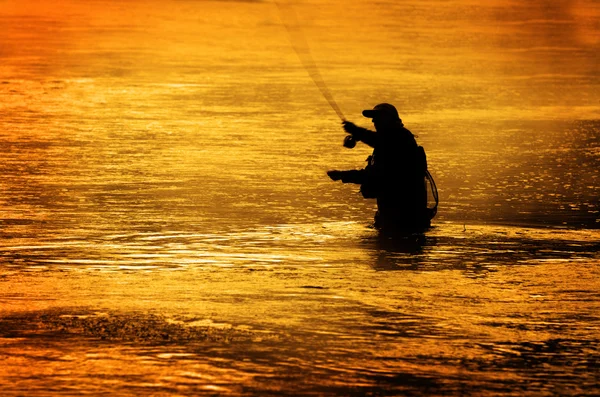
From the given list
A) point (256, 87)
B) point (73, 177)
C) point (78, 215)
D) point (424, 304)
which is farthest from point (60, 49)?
point (424, 304)

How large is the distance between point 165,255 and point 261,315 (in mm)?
2199

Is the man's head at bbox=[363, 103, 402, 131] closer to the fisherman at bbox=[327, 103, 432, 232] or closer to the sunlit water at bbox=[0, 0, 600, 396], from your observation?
the fisherman at bbox=[327, 103, 432, 232]

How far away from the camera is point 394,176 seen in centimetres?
1306

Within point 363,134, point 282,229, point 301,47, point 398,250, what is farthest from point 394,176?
point 301,47

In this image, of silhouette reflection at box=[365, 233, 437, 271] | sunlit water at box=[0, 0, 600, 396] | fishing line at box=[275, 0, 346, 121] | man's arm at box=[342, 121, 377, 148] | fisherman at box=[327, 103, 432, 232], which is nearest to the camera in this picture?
sunlit water at box=[0, 0, 600, 396]

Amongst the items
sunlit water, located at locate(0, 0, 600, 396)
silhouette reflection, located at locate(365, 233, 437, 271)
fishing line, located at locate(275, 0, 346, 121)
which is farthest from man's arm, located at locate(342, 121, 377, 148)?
fishing line, located at locate(275, 0, 346, 121)

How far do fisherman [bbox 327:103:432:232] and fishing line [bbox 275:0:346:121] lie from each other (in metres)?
5.24

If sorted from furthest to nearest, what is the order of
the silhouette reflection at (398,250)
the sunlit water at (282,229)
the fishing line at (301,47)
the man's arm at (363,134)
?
the fishing line at (301,47) < the man's arm at (363,134) < the silhouette reflection at (398,250) < the sunlit water at (282,229)

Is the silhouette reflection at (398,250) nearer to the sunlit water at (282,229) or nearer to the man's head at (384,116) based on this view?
the sunlit water at (282,229)

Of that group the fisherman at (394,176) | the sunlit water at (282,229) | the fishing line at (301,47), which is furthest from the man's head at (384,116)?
the fishing line at (301,47)

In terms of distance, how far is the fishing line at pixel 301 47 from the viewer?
76.1ft

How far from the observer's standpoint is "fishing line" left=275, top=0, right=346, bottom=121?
76.1 ft

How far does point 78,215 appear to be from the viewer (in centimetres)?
1349

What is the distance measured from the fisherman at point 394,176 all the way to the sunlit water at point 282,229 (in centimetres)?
23
